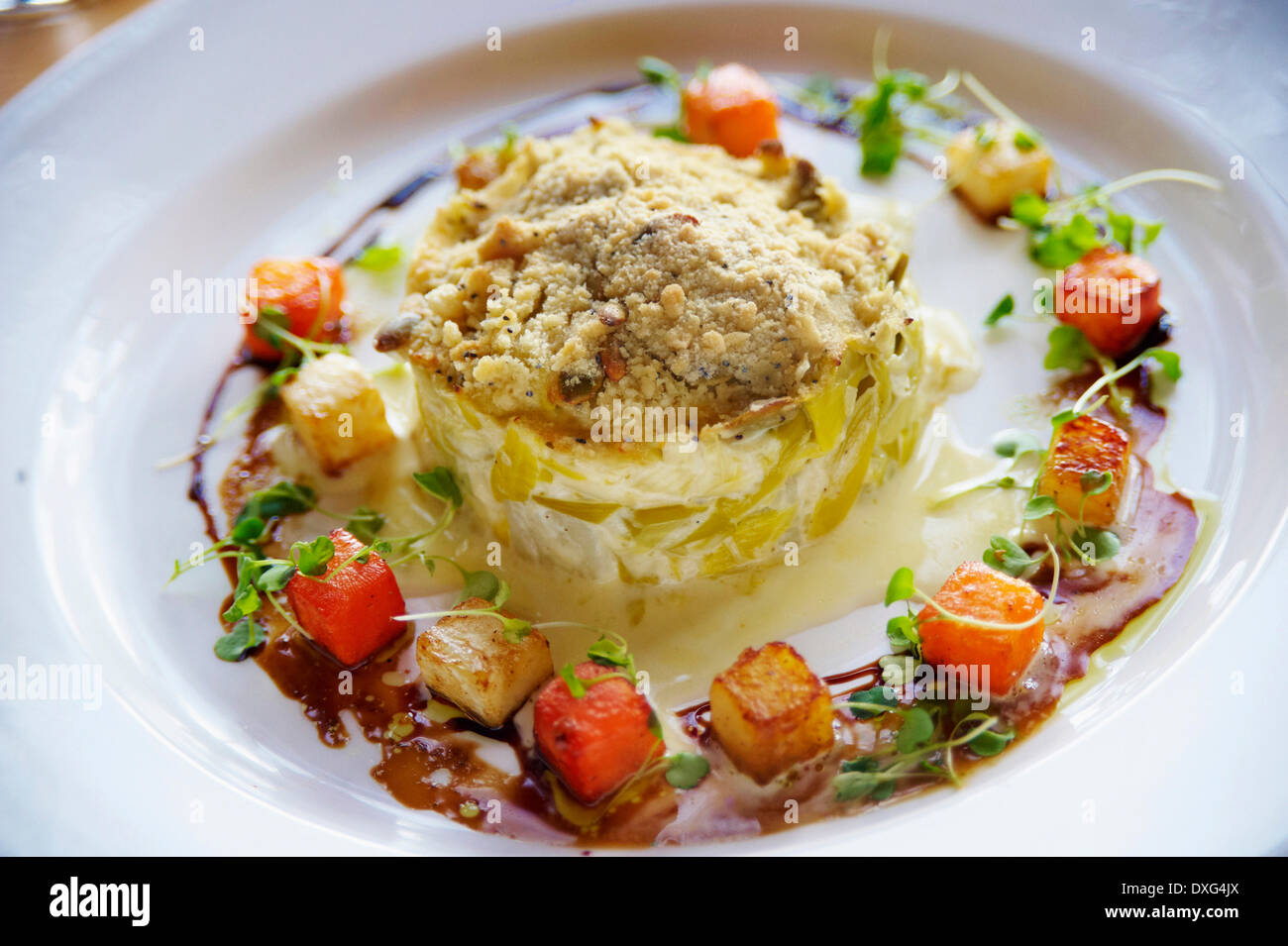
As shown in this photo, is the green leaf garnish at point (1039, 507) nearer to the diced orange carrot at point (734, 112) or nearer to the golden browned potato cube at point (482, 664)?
the golden browned potato cube at point (482, 664)

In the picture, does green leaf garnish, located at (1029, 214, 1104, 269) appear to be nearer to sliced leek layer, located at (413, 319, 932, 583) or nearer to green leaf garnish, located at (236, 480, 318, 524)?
sliced leek layer, located at (413, 319, 932, 583)

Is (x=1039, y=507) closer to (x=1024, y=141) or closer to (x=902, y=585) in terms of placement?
(x=902, y=585)

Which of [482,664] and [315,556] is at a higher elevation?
[315,556]

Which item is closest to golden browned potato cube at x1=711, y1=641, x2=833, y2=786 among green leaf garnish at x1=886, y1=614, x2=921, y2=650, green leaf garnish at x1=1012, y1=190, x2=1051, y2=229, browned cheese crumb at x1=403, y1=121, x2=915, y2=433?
green leaf garnish at x1=886, y1=614, x2=921, y2=650

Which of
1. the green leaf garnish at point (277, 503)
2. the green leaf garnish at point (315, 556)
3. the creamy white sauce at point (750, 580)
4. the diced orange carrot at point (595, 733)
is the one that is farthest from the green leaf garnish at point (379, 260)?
the diced orange carrot at point (595, 733)

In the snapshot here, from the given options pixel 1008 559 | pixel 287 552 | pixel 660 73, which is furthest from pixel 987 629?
pixel 660 73

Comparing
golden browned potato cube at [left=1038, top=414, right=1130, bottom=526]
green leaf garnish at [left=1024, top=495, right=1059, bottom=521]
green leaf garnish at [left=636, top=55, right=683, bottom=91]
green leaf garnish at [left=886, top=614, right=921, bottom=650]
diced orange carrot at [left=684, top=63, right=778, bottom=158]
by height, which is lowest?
green leaf garnish at [left=886, top=614, right=921, bottom=650]
